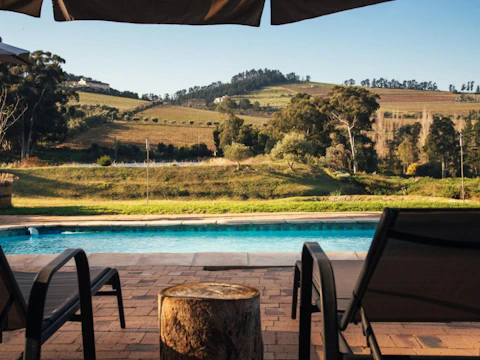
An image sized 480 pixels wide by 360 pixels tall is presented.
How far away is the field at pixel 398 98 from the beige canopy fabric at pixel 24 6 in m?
43.5

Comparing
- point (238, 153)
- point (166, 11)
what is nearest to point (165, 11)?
point (166, 11)

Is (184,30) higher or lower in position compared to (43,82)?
higher

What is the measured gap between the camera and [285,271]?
4.01 meters

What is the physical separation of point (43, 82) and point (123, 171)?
38.2 feet

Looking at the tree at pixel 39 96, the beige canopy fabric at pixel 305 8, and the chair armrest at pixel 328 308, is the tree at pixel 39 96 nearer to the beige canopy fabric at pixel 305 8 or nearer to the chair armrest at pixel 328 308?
the beige canopy fabric at pixel 305 8

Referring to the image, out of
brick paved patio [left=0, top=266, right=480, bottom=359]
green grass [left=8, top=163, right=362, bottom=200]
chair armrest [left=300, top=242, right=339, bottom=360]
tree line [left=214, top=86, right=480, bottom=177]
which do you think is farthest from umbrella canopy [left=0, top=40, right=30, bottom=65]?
tree line [left=214, top=86, right=480, bottom=177]

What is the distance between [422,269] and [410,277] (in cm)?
5

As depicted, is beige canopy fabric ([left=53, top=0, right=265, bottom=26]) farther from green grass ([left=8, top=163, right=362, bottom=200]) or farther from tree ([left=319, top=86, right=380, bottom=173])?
tree ([left=319, top=86, right=380, bottom=173])

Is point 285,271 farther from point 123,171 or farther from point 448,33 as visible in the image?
point 448,33

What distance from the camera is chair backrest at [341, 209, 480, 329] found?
5.06 feet

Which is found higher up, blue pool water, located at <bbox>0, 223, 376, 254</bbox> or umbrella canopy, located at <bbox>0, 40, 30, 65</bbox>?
umbrella canopy, located at <bbox>0, 40, 30, 65</bbox>

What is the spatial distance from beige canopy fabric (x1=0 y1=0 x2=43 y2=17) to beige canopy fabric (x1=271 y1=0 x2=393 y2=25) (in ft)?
4.05

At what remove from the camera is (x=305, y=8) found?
2.52 meters

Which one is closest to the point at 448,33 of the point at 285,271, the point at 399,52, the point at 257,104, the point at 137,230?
the point at 399,52
